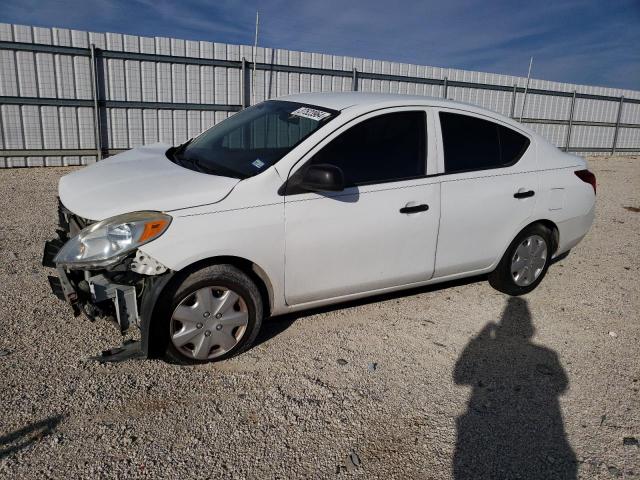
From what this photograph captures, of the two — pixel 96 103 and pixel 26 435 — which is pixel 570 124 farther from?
pixel 26 435

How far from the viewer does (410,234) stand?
3734mm

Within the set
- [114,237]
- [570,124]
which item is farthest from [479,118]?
[570,124]

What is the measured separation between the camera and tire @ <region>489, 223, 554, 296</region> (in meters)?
4.47

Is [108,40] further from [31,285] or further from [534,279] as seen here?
[534,279]

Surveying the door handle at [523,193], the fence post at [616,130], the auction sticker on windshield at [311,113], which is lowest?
the fence post at [616,130]

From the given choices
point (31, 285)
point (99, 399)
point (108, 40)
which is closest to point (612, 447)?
point (99, 399)

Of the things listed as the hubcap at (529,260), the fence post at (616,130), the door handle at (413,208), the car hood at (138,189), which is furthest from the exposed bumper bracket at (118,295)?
the fence post at (616,130)

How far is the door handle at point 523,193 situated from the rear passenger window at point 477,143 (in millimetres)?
241

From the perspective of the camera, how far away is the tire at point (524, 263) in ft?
14.7

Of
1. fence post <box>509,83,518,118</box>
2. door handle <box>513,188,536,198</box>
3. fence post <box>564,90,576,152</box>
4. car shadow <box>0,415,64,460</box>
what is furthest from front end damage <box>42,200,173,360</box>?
fence post <box>564,90,576,152</box>

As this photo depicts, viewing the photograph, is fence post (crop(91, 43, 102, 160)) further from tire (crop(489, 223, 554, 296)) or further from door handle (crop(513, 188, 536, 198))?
door handle (crop(513, 188, 536, 198))

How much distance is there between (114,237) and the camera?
114 inches

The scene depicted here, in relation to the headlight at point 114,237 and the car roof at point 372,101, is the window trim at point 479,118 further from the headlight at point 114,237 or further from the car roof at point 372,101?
the headlight at point 114,237

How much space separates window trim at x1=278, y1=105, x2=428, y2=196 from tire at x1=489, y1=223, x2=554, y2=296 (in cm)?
123
